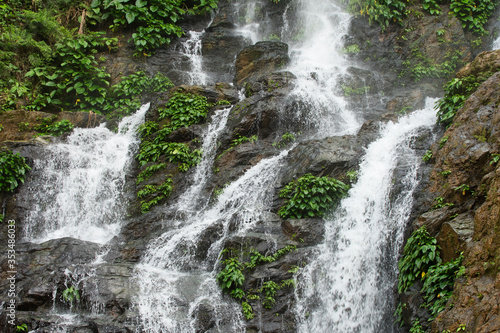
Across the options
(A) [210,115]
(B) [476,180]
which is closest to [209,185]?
(A) [210,115]

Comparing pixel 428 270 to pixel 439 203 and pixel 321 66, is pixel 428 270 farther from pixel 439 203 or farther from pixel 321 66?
pixel 321 66

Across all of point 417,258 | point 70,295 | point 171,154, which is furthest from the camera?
point 171,154

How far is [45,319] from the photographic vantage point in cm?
652

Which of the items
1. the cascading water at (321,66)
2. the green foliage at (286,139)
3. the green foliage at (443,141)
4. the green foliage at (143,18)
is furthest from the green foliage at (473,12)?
the green foliage at (143,18)

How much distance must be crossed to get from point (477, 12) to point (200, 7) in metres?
12.2

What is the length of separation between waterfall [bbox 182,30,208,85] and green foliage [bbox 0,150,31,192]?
703 centimetres

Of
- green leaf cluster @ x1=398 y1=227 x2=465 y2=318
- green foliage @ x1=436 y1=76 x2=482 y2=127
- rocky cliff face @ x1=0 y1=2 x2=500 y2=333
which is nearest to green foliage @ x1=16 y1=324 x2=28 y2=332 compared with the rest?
rocky cliff face @ x1=0 y1=2 x2=500 y2=333

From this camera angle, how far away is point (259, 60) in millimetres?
14883

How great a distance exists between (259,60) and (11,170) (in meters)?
9.47

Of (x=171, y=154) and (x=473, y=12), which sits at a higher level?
(x=473, y=12)

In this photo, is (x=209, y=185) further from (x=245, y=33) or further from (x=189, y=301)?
(x=245, y=33)

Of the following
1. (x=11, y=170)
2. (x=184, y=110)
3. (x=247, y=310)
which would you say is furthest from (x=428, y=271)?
(x=11, y=170)

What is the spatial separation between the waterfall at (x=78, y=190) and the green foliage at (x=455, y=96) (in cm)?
876

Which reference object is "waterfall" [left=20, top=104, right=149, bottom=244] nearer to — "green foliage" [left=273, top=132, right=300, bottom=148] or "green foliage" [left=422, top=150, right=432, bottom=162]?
"green foliage" [left=273, top=132, right=300, bottom=148]
